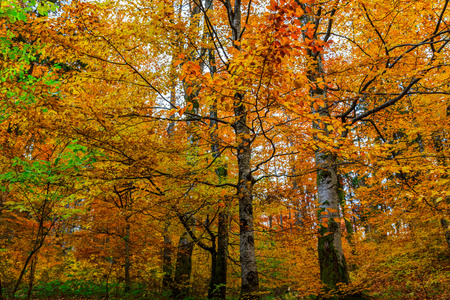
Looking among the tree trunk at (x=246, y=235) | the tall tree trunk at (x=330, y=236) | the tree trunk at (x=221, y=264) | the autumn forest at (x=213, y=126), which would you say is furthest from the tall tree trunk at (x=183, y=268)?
the tree trunk at (x=246, y=235)

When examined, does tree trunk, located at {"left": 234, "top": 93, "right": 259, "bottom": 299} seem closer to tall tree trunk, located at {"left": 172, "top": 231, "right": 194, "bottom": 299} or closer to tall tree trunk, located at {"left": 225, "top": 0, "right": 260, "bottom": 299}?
tall tree trunk, located at {"left": 225, "top": 0, "right": 260, "bottom": 299}

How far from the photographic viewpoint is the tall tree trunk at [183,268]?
7638 mm

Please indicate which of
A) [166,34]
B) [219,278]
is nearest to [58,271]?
[219,278]

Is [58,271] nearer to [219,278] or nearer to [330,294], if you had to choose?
[219,278]

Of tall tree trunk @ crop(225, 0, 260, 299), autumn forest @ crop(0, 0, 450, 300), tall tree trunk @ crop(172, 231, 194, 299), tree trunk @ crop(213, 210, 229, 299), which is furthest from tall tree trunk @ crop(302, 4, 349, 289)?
tall tree trunk @ crop(172, 231, 194, 299)

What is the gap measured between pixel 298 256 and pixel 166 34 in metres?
6.52

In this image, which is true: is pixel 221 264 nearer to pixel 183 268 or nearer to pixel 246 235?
pixel 183 268

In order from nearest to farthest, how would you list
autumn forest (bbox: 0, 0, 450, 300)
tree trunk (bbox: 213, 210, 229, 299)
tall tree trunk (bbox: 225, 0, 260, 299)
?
autumn forest (bbox: 0, 0, 450, 300)
tall tree trunk (bbox: 225, 0, 260, 299)
tree trunk (bbox: 213, 210, 229, 299)

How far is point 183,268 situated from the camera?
7.95 m

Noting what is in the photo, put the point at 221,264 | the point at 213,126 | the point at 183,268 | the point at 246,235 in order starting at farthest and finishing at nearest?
1. the point at 183,268
2. the point at 221,264
3. the point at 213,126
4. the point at 246,235

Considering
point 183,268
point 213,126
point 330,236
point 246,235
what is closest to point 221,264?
point 183,268

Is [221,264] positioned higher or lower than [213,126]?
lower

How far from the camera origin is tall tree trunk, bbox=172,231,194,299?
301 inches

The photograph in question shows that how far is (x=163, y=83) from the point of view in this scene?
509 centimetres
